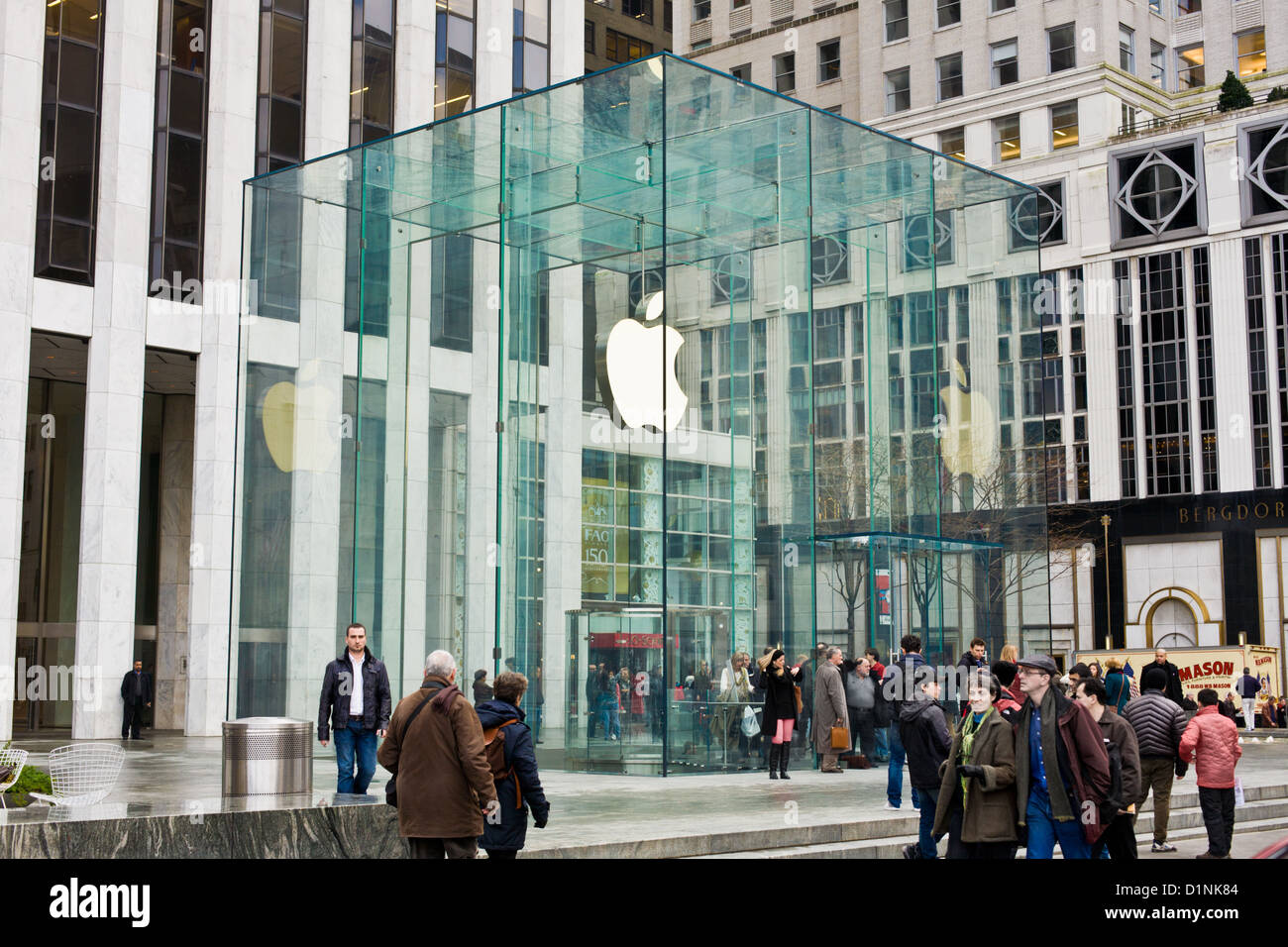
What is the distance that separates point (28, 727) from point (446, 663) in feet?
94.3

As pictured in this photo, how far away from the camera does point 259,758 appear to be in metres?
12.7

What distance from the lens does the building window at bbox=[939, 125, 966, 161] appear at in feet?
218

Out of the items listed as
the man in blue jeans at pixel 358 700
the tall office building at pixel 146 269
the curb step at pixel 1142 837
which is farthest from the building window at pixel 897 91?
the man in blue jeans at pixel 358 700

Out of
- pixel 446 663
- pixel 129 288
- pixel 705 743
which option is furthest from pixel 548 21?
pixel 446 663

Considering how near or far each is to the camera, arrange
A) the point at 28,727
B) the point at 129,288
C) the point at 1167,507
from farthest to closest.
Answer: the point at 1167,507
the point at 28,727
the point at 129,288

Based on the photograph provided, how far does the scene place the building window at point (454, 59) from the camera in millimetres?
36438

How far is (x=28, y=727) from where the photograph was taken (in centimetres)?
3416

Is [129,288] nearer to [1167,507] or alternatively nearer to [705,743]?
[705,743]

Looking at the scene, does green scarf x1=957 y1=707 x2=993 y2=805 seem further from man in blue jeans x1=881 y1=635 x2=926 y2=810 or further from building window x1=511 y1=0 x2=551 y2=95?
building window x1=511 y1=0 x2=551 y2=95

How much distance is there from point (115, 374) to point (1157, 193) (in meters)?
43.9

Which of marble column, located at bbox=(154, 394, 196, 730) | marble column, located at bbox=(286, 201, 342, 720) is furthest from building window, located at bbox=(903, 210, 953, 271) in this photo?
marble column, located at bbox=(154, 394, 196, 730)

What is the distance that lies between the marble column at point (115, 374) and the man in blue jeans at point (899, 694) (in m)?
16.4

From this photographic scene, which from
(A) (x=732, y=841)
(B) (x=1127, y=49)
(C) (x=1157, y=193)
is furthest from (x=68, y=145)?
(B) (x=1127, y=49)

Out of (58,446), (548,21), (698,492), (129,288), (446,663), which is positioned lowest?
(446,663)
